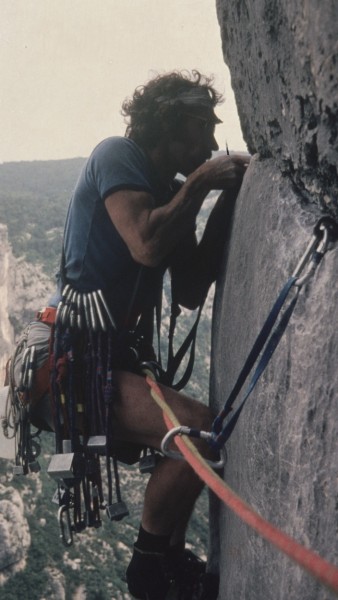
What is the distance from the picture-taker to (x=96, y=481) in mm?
2842

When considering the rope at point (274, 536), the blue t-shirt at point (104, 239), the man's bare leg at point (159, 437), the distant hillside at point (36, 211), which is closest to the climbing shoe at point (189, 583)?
the man's bare leg at point (159, 437)

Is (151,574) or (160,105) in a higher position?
(160,105)

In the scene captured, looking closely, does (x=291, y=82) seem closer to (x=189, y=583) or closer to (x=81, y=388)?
(x=81, y=388)

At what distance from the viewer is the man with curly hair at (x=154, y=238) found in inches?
97.3

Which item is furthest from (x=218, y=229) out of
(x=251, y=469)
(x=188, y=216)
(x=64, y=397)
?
(x=251, y=469)

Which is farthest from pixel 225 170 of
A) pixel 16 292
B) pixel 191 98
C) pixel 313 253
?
pixel 16 292

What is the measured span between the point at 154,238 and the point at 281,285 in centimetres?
78

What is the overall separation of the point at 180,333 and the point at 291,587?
52672 mm

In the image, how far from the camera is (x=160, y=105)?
2.89 metres

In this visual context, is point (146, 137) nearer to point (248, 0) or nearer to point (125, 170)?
point (125, 170)

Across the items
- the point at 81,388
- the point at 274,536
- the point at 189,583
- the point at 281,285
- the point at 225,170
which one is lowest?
the point at 189,583

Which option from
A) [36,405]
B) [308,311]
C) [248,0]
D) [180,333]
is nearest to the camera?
[308,311]

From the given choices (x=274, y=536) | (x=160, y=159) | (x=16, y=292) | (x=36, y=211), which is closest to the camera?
(x=274, y=536)

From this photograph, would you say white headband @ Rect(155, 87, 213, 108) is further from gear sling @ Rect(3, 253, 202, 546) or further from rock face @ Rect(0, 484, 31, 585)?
rock face @ Rect(0, 484, 31, 585)
